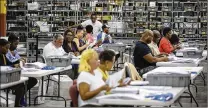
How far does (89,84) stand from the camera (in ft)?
14.4

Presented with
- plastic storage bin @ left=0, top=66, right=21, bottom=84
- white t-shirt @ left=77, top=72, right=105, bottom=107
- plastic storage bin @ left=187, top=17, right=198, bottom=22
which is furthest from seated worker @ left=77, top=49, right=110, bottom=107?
plastic storage bin @ left=187, top=17, right=198, bottom=22

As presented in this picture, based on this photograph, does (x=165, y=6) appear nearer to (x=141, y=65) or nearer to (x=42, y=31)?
(x=42, y=31)

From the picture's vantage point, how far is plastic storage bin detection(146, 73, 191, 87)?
492cm

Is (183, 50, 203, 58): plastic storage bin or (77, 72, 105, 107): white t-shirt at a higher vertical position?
(77, 72, 105, 107): white t-shirt

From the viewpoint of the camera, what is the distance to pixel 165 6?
63.1ft

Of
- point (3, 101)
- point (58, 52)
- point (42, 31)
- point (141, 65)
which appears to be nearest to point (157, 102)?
point (3, 101)

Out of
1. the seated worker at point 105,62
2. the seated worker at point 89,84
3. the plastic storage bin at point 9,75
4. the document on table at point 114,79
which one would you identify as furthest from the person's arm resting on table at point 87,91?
the plastic storage bin at point 9,75

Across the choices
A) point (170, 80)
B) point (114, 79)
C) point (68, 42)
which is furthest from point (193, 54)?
point (114, 79)

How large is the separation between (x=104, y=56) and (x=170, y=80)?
694 millimetres

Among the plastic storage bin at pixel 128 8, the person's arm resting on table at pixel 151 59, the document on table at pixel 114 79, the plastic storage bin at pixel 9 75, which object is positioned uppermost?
the plastic storage bin at pixel 128 8

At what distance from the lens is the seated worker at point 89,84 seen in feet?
14.1

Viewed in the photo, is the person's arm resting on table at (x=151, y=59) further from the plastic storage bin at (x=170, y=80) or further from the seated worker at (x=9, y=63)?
the plastic storage bin at (x=170, y=80)

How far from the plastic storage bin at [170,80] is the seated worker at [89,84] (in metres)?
0.61

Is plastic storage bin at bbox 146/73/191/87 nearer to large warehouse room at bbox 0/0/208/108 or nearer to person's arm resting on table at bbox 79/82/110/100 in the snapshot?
large warehouse room at bbox 0/0/208/108
